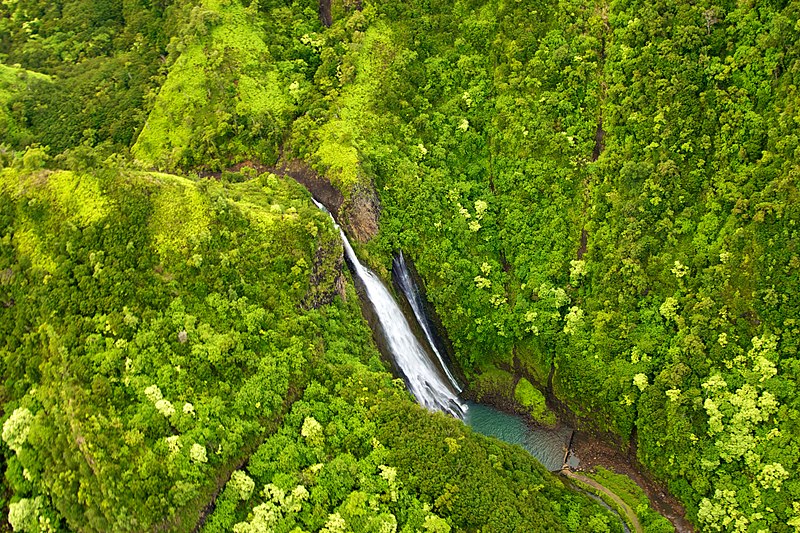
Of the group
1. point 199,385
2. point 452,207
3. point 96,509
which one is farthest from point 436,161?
point 96,509

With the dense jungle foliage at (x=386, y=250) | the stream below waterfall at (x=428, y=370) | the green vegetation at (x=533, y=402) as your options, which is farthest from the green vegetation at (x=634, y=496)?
the green vegetation at (x=533, y=402)

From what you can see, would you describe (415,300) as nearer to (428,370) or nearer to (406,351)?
(406,351)

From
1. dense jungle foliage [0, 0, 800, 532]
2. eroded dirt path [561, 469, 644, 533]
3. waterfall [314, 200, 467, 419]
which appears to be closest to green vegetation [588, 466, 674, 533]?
eroded dirt path [561, 469, 644, 533]

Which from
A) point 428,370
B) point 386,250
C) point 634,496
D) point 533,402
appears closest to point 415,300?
point 386,250

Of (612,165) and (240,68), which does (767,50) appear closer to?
(612,165)

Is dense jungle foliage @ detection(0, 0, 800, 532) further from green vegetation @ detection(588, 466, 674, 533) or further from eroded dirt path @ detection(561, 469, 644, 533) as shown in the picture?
eroded dirt path @ detection(561, 469, 644, 533)

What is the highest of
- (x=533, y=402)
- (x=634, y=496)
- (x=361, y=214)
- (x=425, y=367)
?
(x=361, y=214)
